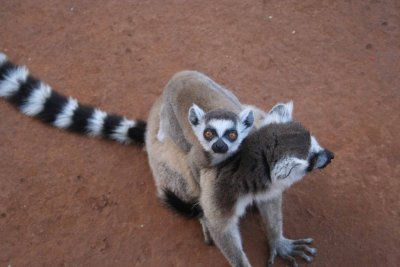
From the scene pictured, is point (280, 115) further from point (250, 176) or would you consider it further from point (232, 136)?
point (250, 176)

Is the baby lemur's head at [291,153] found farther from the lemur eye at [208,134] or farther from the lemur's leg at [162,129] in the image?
the lemur's leg at [162,129]

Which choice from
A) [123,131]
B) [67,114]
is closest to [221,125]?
[123,131]

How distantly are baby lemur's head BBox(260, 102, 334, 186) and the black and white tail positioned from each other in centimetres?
160

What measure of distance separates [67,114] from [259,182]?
212 cm

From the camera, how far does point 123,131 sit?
13.3ft

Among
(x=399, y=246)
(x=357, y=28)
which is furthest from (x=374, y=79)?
(x=399, y=246)

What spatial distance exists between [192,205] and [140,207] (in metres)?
0.57

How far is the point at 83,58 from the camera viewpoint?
4.92m

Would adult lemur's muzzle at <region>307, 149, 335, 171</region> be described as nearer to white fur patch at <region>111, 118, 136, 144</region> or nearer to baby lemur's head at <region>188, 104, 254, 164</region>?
baby lemur's head at <region>188, 104, 254, 164</region>

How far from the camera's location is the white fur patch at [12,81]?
13.8 feet

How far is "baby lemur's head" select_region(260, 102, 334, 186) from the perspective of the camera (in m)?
2.73

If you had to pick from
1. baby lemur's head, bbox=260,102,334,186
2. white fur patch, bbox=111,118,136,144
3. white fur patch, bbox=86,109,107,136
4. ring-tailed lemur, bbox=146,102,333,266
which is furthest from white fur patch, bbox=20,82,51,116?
baby lemur's head, bbox=260,102,334,186

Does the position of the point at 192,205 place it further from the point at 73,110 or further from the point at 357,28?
the point at 357,28

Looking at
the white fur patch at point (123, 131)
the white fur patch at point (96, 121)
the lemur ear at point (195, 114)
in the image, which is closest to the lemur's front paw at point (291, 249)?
the lemur ear at point (195, 114)
